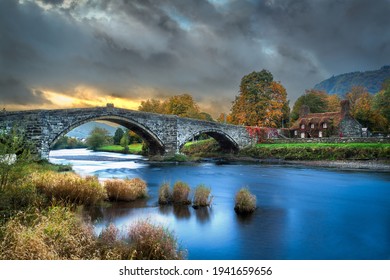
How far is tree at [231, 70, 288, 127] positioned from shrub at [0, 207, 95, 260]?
43125mm

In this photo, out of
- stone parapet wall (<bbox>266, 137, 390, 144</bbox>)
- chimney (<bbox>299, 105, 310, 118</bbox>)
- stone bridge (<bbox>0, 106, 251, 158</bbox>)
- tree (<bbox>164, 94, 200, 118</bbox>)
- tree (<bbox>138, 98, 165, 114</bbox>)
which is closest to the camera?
stone bridge (<bbox>0, 106, 251, 158</bbox>)

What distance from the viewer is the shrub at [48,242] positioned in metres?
5.00

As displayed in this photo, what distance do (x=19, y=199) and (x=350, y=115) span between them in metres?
46.0

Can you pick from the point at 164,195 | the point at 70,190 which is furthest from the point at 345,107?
the point at 70,190

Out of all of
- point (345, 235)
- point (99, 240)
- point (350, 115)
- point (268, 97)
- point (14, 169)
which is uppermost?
point (268, 97)

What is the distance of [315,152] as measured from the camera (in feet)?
109

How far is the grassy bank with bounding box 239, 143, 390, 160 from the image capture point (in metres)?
28.6

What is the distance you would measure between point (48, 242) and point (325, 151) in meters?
31.1

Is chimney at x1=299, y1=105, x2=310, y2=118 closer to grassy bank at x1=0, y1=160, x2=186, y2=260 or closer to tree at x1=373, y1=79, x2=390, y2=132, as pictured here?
tree at x1=373, y1=79, x2=390, y2=132

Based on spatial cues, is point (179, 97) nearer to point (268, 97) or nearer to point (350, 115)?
point (268, 97)

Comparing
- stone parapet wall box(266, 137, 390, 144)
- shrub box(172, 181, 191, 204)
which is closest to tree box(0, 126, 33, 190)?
shrub box(172, 181, 191, 204)
